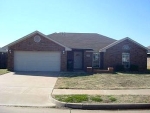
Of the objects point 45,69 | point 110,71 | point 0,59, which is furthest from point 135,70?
point 0,59

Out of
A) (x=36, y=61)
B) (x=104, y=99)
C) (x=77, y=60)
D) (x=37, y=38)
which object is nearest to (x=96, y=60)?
→ (x=77, y=60)

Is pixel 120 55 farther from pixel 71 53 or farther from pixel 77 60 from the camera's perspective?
pixel 71 53

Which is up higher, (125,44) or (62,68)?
(125,44)

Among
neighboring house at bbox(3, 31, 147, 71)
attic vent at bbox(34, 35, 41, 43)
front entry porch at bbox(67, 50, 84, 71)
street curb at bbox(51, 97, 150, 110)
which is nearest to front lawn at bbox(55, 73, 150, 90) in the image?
street curb at bbox(51, 97, 150, 110)

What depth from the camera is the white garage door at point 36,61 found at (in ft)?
85.4

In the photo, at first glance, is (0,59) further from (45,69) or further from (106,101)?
(106,101)

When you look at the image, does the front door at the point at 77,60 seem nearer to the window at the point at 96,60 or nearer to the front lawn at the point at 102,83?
the window at the point at 96,60

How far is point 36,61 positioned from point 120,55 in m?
9.80

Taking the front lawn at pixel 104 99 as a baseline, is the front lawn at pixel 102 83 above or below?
above

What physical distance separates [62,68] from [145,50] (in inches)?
405

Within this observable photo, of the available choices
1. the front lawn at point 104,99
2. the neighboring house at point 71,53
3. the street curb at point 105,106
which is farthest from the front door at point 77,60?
the street curb at point 105,106

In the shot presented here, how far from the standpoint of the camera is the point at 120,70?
90.4 feet

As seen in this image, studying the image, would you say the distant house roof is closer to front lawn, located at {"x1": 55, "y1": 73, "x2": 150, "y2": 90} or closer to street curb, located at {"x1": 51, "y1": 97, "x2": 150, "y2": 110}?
front lawn, located at {"x1": 55, "y1": 73, "x2": 150, "y2": 90}

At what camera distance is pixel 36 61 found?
26078 mm
